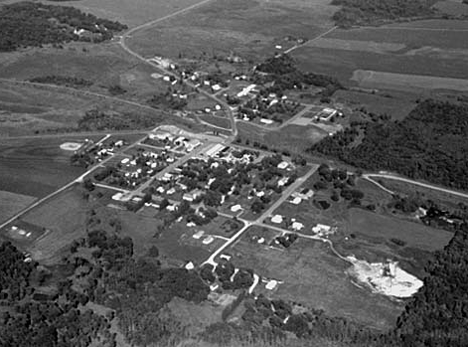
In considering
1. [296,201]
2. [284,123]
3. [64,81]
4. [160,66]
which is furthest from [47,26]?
[296,201]

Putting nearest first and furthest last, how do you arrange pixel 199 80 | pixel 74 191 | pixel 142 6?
pixel 74 191 < pixel 199 80 < pixel 142 6

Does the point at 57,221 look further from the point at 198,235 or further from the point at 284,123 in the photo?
the point at 284,123

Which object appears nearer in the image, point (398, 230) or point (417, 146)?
point (398, 230)

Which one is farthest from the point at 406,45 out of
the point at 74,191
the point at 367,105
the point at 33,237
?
the point at 33,237

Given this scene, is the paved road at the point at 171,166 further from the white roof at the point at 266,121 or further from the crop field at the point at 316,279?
the crop field at the point at 316,279

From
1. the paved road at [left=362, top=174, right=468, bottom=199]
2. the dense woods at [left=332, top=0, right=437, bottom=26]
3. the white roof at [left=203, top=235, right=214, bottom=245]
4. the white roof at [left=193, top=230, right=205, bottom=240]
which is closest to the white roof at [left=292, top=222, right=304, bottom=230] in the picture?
the white roof at [left=203, top=235, right=214, bottom=245]

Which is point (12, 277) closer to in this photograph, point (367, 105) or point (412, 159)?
point (412, 159)

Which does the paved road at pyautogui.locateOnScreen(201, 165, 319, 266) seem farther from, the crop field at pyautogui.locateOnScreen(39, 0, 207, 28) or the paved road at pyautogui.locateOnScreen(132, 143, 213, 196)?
the crop field at pyautogui.locateOnScreen(39, 0, 207, 28)
